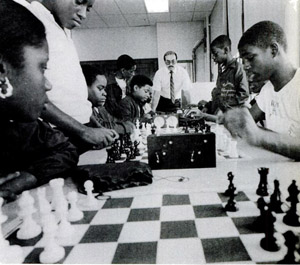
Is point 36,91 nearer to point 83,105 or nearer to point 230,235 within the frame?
point 83,105

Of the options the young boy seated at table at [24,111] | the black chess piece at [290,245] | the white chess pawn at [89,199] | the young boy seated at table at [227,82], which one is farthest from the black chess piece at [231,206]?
the young boy seated at table at [227,82]

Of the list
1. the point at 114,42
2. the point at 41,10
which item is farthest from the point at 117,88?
the point at 114,42

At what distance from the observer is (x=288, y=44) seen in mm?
1390

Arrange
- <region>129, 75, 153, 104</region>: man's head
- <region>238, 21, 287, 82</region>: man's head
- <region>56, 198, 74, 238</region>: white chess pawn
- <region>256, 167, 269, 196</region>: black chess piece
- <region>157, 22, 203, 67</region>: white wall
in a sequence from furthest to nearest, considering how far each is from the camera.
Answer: <region>157, 22, 203, 67</region>: white wall, <region>129, 75, 153, 104</region>: man's head, <region>238, 21, 287, 82</region>: man's head, <region>256, 167, 269, 196</region>: black chess piece, <region>56, 198, 74, 238</region>: white chess pawn

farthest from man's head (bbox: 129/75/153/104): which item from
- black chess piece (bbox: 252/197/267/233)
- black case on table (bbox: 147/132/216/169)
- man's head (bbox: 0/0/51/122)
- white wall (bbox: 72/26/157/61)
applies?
white wall (bbox: 72/26/157/61)

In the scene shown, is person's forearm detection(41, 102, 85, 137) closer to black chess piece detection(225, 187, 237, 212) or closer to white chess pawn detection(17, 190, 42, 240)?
white chess pawn detection(17, 190, 42, 240)

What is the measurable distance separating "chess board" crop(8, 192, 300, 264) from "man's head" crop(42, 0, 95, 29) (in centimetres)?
103

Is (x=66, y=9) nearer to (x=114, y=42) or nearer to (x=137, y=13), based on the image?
(x=137, y=13)

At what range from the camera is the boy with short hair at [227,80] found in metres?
2.59

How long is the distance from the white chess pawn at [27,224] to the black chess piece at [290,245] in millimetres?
635

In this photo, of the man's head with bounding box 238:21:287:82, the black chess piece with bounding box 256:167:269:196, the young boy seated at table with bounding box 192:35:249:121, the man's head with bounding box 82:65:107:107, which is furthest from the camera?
the young boy seated at table with bounding box 192:35:249:121

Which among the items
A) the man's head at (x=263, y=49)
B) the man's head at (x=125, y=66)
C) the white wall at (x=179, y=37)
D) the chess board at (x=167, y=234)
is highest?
the white wall at (x=179, y=37)

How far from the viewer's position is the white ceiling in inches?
170

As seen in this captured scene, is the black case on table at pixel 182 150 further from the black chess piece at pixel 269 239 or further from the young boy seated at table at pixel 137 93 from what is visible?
the young boy seated at table at pixel 137 93
